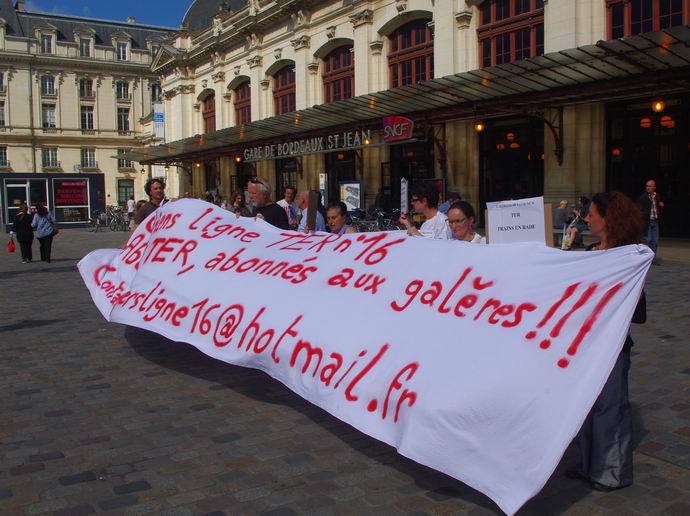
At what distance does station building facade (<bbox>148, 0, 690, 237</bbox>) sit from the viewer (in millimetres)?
18328

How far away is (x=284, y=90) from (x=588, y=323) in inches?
1269

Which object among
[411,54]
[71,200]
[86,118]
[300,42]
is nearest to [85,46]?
[86,118]

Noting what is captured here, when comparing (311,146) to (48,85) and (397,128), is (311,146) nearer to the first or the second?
(397,128)

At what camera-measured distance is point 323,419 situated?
5109 mm

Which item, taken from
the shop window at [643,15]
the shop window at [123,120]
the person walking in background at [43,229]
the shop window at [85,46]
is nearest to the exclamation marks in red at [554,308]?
the shop window at [643,15]

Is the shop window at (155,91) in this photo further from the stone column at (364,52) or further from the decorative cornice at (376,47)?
the decorative cornice at (376,47)

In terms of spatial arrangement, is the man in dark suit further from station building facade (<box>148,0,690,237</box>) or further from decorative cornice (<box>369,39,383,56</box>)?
decorative cornice (<box>369,39,383,56</box>)

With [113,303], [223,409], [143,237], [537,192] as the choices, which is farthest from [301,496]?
[537,192]

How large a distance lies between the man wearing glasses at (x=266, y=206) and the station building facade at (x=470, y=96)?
9825 millimetres

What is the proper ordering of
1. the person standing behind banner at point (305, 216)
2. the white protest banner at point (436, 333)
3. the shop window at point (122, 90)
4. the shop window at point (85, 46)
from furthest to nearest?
1. the shop window at point (122, 90)
2. the shop window at point (85, 46)
3. the person standing behind banner at point (305, 216)
4. the white protest banner at point (436, 333)

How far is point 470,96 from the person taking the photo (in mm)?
20094

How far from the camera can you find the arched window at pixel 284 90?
111 ft

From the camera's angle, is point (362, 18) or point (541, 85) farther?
point (362, 18)

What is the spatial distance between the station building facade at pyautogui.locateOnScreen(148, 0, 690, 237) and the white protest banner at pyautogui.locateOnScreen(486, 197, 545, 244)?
9.24 meters
